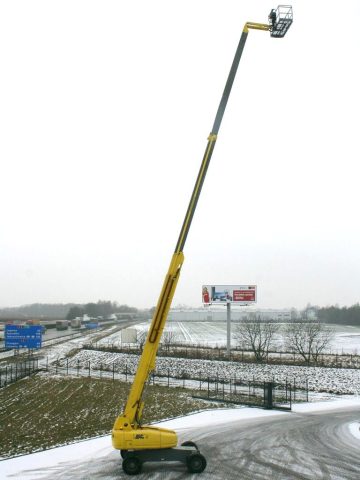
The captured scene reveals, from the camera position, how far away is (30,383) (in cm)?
3869

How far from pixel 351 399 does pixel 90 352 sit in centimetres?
4146

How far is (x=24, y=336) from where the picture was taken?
54812mm

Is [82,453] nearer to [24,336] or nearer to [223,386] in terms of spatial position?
[223,386]

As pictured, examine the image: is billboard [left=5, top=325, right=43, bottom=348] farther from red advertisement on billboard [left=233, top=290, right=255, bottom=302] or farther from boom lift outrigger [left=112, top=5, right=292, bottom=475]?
boom lift outrigger [left=112, top=5, right=292, bottom=475]

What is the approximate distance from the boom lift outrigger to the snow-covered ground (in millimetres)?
1873

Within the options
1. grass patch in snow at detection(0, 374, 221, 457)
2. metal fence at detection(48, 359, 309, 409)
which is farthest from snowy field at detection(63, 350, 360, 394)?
grass patch in snow at detection(0, 374, 221, 457)

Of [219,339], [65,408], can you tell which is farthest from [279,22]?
[219,339]

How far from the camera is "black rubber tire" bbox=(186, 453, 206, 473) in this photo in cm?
1462

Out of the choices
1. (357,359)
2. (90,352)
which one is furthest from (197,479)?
(90,352)

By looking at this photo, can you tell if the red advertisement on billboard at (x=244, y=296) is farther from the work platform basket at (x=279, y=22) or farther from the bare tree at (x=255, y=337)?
the work platform basket at (x=279, y=22)

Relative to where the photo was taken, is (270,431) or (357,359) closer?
(270,431)

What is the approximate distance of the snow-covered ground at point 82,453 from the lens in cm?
1493

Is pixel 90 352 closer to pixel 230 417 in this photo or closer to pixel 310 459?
pixel 230 417

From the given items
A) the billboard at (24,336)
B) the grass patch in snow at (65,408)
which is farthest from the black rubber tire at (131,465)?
the billboard at (24,336)
